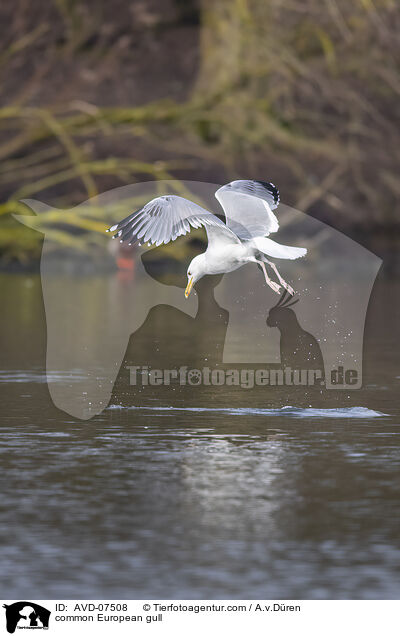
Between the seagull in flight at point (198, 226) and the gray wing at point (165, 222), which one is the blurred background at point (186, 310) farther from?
the gray wing at point (165, 222)

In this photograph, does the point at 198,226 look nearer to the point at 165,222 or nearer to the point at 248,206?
the point at 165,222

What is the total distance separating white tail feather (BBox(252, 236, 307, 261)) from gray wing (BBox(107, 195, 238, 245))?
19cm

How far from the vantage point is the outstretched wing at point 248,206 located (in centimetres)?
1184

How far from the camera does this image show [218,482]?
9.09 m

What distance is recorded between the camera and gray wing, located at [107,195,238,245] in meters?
11.2

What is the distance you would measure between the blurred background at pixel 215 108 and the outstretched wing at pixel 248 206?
651 inches

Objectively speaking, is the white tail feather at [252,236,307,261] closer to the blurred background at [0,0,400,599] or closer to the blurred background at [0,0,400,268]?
the blurred background at [0,0,400,599]

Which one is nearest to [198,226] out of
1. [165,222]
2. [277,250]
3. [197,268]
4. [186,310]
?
[165,222]
